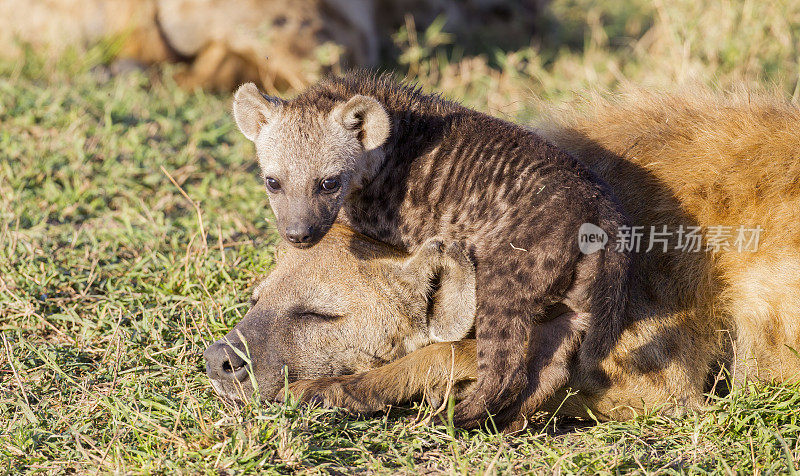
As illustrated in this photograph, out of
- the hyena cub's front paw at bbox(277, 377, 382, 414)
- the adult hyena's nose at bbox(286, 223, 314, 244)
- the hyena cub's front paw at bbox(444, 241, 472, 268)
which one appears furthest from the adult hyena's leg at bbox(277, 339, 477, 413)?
the adult hyena's nose at bbox(286, 223, 314, 244)

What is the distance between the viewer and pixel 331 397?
2.93m

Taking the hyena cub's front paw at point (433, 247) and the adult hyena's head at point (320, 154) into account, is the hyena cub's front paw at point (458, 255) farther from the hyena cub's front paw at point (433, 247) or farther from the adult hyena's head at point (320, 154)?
the adult hyena's head at point (320, 154)

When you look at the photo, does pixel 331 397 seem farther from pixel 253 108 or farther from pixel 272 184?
pixel 253 108

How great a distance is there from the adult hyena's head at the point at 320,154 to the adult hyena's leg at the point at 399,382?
1.81ft

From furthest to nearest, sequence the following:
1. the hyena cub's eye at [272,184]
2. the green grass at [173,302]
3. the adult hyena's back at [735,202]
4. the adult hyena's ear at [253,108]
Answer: the adult hyena's ear at [253,108] < the hyena cub's eye at [272,184] < the adult hyena's back at [735,202] < the green grass at [173,302]

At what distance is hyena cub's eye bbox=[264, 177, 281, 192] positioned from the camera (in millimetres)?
3289

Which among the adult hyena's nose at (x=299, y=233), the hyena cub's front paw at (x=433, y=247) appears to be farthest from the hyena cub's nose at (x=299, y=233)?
the hyena cub's front paw at (x=433, y=247)

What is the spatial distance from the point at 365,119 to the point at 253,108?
1.80 feet

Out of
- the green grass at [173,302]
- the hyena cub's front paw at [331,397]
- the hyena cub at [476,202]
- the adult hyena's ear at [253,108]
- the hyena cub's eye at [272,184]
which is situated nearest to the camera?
the green grass at [173,302]

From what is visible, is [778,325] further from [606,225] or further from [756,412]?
[606,225]

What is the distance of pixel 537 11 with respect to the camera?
8094 mm

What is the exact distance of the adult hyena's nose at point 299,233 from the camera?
3033 millimetres

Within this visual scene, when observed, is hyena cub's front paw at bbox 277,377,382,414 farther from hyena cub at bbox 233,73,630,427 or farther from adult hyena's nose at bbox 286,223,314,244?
adult hyena's nose at bbox 286,223,314,244

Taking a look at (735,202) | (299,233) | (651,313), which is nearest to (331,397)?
(299,233)
